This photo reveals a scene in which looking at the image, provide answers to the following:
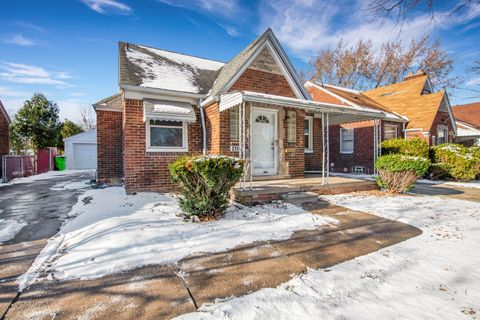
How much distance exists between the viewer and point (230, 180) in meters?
4.85

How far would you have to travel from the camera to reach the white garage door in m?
21.6

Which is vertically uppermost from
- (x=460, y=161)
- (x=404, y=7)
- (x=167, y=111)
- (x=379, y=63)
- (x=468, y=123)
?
(x=379, y=63)

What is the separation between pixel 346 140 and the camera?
51.0 feet

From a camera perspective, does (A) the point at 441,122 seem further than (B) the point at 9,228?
Yes

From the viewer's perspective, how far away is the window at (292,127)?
8.87 metres

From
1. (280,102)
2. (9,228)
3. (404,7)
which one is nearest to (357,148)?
(280,102)

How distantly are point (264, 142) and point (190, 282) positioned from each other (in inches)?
251

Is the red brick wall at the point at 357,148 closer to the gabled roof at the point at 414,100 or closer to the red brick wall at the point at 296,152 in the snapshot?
the gabled roof at the point at 414,100

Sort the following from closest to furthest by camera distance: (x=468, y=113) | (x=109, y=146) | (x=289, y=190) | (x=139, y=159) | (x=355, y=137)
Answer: (x=289, y=190)
(x=139, y=159)
(x=109, y=146)
(x=355, y=137)
(x=468, y=113)

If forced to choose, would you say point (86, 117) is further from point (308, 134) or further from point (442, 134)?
point (442, 134)

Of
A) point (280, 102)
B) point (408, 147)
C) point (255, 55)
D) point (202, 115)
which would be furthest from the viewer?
point (408, 147)

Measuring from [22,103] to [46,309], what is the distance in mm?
29329

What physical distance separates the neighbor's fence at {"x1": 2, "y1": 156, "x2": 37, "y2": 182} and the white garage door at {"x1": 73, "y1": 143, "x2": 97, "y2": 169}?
202 inches

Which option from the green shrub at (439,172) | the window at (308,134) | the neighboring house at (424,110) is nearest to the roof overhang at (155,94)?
the window at (308,134)
